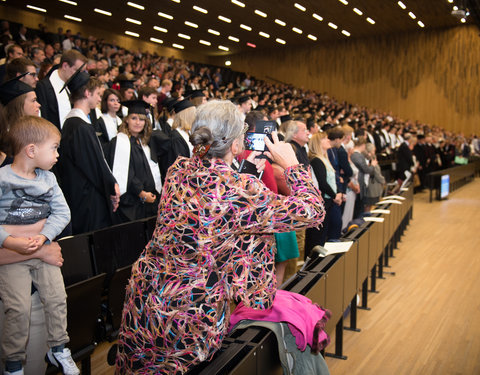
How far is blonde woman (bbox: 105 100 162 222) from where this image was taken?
4.26 meters

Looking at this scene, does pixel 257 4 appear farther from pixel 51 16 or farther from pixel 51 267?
pixel 51 267

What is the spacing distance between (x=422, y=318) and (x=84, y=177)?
3.35 metres

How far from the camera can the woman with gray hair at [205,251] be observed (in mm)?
1540

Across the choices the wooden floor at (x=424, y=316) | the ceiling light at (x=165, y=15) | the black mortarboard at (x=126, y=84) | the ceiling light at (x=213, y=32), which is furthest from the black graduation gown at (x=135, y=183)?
the ceiling light at (x=213, y=32)

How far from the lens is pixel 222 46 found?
25.2 m

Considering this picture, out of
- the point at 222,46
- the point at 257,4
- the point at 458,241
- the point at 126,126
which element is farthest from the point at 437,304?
the point at 222,46

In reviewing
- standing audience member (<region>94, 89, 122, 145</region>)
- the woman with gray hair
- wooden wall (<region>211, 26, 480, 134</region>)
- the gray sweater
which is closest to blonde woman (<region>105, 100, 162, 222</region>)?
standing audience member (<region>94, 89, 122, 145</region>)

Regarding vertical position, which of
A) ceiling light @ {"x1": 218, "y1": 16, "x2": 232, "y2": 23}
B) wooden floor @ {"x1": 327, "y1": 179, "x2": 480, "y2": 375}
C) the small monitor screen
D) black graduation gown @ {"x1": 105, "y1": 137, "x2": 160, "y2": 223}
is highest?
ceiling light @ {"x1": 218, "y1": 16, "x2": 232, "y2": 23}

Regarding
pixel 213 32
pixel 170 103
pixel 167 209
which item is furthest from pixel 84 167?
pixel 213 32

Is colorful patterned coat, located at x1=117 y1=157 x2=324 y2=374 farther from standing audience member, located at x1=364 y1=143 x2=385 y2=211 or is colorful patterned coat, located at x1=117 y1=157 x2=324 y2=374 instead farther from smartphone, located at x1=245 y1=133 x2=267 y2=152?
standing audience member, located at x1=364 y1=143 x2=385 y2=211

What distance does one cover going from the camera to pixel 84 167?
361 cm

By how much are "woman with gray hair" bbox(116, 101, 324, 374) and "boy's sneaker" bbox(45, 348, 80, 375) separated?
31.7 inches

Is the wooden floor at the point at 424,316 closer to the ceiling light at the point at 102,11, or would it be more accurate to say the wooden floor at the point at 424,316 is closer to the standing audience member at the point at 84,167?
the standing audience member at the point at 84,167

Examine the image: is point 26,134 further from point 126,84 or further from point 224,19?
point 224,19
